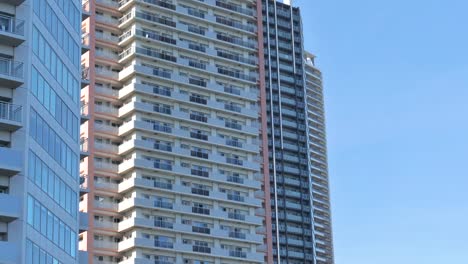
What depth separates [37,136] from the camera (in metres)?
87.2

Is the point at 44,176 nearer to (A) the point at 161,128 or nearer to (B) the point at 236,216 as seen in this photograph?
(A) the point at 161,128

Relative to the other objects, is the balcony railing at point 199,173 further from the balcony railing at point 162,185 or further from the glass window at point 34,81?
the glass window at point 34,81

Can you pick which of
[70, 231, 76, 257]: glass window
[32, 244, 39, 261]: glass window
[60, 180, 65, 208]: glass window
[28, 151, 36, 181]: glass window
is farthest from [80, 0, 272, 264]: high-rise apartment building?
[32, 244, 39, 261]: glass window

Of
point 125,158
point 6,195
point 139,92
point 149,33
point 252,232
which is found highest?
point 149,33

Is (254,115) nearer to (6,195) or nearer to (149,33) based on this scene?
(149,33)

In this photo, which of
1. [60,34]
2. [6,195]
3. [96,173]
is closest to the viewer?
[6,195]

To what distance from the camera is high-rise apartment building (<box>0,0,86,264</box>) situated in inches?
3248

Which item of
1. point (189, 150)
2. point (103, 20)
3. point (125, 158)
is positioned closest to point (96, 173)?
point (125, 158)

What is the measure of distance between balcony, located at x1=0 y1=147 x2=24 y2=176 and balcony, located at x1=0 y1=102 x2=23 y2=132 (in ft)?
6.36

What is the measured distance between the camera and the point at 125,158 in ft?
520

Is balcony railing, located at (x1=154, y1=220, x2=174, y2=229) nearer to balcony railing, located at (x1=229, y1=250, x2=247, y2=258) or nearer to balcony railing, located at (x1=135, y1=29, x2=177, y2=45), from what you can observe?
balcony railing, located at (x1=229, y1=250, x2=247, y2=258)

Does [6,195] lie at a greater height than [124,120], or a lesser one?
lesser

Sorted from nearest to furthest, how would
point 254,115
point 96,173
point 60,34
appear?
point 60,34 → point 96,173 → point 254,115

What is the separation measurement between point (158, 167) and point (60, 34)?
208 feet
